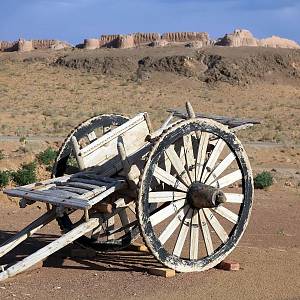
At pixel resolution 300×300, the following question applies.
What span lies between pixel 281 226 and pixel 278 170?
8942mm

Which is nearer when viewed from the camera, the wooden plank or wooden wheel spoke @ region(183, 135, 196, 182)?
the wooden plank

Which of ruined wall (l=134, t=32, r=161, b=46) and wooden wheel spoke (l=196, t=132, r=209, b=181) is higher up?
ruined wall (l=134, t=32, r=161, b=46)

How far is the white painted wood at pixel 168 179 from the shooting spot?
6.60 meters

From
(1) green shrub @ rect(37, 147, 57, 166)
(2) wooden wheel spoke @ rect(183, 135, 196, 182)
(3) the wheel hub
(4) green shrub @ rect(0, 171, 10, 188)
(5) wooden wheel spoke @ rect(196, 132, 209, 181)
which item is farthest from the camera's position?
(1) green shrub @ rect(37, 147, 57, 166)

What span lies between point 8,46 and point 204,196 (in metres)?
76.3

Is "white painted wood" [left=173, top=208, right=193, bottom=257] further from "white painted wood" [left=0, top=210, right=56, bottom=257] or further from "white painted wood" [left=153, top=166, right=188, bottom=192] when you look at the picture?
"white painted wood" [left=0, top=210, right=56, bottom=257]

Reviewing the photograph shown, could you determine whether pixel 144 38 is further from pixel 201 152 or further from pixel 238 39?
pixel 201 152

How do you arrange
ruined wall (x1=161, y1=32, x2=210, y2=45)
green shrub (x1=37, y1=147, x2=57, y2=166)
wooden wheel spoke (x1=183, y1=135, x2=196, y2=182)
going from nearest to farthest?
wooden wheel spoke (x1=183, y1=135, x2=196, y2=182) < green shrub (x1=37, y1=147, x2=57, y2=166) < ruined wall (x1=161, y1=32, x2=210, y2=45)

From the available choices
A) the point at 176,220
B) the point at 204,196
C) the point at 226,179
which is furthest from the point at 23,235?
the point at 226,179

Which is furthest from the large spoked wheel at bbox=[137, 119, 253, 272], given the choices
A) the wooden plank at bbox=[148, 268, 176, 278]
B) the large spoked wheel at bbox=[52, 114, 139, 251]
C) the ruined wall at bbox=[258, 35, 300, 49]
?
the ruined wall at bbox=[258, 35, 300, 49]

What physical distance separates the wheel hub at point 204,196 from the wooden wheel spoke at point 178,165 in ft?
0.32

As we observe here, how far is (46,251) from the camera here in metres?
6.40

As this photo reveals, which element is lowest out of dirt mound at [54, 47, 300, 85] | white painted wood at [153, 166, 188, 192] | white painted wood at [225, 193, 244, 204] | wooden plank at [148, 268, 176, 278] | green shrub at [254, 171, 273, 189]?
green shrub at [254, 171, 273, 189]

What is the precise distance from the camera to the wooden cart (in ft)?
21.1
